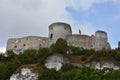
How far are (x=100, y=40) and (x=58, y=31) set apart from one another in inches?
224

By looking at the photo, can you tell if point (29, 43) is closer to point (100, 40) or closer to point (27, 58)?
point (27, 58)

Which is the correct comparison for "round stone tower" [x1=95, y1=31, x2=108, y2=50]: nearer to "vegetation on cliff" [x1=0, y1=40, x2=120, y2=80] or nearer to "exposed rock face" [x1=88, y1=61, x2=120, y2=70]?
"vegetation on cliff" [x1=0, y1=40, x2=120, y2=80]

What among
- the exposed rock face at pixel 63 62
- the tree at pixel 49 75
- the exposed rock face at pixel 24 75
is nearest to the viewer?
the tree at pixel 49 75

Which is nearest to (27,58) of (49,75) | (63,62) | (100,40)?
(63,62)

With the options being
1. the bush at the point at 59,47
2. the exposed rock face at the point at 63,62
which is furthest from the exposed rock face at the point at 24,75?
the bush at the point at 59,47

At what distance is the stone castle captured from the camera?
264 feet

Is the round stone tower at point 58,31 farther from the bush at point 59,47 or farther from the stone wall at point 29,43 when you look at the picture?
the bush at point 59,47

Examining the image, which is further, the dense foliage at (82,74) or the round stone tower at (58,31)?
the round stone tower at (58,31)

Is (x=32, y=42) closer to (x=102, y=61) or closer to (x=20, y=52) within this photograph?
(x=20, y=52)

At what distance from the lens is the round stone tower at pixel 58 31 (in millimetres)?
81312

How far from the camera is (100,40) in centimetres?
8069

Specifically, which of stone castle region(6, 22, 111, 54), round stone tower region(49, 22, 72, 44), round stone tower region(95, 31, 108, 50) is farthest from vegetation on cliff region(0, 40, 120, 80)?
round stone tower region(49, 22, 72, 44)

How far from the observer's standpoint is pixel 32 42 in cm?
8250

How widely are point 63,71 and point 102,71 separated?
217 inches
